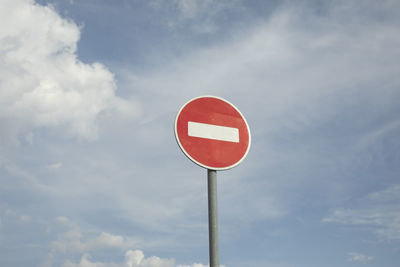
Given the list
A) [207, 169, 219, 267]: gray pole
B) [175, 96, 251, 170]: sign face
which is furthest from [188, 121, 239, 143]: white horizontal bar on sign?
[207, 169, 219, 267]: gray pole

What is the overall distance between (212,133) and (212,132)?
0.01 metres

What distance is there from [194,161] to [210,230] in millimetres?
743

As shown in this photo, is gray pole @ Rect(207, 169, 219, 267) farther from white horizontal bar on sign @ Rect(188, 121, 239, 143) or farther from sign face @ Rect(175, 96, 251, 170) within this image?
white horizontal bar on sign @ Rect(188, 121, 239, 143)

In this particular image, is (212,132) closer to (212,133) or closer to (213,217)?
(212,133)

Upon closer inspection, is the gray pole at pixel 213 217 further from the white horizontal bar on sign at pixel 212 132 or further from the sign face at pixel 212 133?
the white horizontal bar on sign at pixel 212 132

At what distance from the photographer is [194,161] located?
159 inches

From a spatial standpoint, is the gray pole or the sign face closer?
the gray pole

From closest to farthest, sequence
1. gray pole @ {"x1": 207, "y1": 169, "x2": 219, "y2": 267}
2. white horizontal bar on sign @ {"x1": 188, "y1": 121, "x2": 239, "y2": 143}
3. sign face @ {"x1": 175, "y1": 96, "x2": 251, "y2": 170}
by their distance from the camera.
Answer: gray pole @ {"x1": 207, "y1": 169, "x2": 219, "y2": 267} → sign face @ {"x1": 175, "y1": 96, "x2": 251, "y2": 170} → white horizontal bar on sign @ {"x1": 188, "y1": 121, "x2": 239, "y2": 143}

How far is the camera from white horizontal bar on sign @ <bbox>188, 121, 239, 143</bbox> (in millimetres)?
4223

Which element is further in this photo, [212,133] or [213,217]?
[212,133]

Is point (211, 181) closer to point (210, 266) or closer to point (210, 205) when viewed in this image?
point (210, 205)

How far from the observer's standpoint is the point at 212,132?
4.29 m

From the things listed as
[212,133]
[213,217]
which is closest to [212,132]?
[212,133]

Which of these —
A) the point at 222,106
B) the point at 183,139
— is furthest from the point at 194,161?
the point at 222,106
